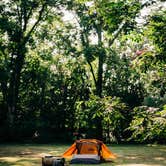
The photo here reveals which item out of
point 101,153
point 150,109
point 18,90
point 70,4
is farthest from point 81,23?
point 150,109

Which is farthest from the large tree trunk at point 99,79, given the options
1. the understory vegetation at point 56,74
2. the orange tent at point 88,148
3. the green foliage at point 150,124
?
the green foliage at point 150,124

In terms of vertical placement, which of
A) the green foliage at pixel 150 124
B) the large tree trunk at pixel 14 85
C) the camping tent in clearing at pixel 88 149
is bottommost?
the camping tent in clearing at pixel 88 149

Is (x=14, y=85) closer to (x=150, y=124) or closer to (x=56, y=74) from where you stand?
(x=56, y=74)

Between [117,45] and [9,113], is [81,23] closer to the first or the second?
[117,45]

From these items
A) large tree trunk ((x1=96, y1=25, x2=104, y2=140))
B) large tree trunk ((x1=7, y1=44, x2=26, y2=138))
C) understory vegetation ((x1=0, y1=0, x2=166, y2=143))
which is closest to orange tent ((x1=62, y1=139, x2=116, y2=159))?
understory vegetation ((x1=0, y1=0, x2=166, y2=143))

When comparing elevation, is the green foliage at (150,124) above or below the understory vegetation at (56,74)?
below

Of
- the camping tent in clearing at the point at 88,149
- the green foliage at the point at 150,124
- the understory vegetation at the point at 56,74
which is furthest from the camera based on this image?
the understory vegetation at the point at 56,74

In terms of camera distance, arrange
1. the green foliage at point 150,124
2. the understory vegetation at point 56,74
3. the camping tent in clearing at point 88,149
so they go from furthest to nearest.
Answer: the understory vegetation at point 56,74 → the camping tent in clearing at point 88,149 → the green foliage at point 150,124

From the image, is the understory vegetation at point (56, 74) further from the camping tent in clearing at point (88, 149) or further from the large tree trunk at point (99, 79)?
the camping tent in clearing at point (88, 149)

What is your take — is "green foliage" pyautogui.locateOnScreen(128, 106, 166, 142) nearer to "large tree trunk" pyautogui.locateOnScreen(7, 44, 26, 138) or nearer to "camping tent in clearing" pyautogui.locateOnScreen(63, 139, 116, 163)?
"camping tent in clearing" pyautogui.locateOnScreen(63, 139, 116, 163)

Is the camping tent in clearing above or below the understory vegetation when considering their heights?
below

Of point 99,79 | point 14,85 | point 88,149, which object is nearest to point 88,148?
point 88,149

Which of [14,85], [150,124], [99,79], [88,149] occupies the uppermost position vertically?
[99,79]

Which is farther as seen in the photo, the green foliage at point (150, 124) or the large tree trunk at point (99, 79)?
the large tree trunk at point (99, 79)
